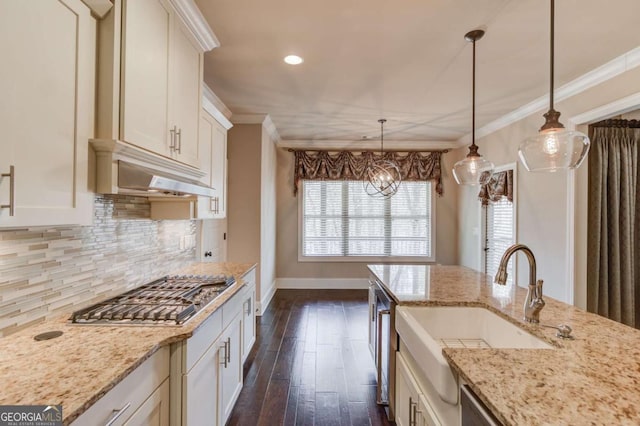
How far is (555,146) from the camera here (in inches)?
62.6

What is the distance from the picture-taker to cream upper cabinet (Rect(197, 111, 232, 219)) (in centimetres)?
256

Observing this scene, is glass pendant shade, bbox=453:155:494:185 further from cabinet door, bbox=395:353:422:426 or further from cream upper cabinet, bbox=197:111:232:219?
cream upper cabinet, bbox=197:111:232:219

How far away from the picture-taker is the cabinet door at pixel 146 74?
1.39 meters

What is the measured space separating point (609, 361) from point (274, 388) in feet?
7.38

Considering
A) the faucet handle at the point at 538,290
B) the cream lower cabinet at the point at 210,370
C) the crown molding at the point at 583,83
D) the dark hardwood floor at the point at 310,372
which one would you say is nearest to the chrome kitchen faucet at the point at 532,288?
the faucet handle at the point at 538,290

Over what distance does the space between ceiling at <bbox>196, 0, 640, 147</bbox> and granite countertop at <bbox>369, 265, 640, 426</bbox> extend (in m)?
1.92

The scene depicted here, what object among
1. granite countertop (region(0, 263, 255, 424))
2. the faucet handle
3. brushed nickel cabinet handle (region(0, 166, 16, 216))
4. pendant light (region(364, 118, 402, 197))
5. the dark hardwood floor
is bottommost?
the dark hardwood floor

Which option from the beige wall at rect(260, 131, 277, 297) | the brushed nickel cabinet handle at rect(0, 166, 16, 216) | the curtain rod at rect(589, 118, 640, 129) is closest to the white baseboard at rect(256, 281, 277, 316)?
the beige wall at rect(260, 131, 277, 297)

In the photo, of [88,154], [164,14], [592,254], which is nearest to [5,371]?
[88,154]

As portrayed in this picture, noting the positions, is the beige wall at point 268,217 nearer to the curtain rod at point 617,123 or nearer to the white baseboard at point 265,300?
the white baseboard at point 265,300

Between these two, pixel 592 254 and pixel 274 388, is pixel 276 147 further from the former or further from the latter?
pixel 592 254

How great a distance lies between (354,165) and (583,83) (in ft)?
11.0

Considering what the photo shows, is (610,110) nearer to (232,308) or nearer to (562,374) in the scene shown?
(562,374)

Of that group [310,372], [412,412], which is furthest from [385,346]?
[310,372]
